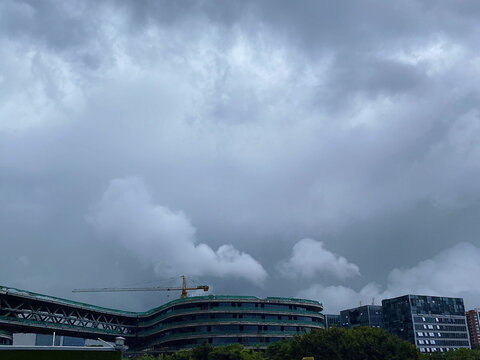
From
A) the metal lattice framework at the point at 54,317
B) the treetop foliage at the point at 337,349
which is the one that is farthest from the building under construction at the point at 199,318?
the treetop foliage at the point at 337,349

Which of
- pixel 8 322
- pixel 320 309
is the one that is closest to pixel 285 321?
pixel 320 309

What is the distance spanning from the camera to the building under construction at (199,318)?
131 meters

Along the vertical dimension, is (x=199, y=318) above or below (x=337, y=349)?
above

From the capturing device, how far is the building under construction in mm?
131125

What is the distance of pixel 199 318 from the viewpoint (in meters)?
139

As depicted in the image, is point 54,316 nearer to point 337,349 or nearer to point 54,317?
point 54,317

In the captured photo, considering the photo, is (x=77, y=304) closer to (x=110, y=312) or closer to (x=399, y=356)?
(x=110, y=312)

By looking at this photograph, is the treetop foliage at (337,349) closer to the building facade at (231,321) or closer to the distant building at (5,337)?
the building facade at (231,321)

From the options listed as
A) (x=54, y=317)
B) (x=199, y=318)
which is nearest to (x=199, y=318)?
(x=199, y=318)

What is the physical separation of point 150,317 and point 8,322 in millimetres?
53326

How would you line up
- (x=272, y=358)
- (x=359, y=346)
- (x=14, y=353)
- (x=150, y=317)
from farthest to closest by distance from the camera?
1. (x=150, y=317)
2. (x=272, y=358)
3. (x=359, y=346)
4. (x=14, y=353)

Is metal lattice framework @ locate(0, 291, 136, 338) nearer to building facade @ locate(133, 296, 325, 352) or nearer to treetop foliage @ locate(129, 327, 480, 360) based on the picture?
building facade @ locate(133, 296, 325, 352)

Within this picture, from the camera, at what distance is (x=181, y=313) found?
465ft

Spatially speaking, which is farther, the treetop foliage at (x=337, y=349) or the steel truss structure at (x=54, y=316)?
the steel truss structure at (x=54, y=316)
